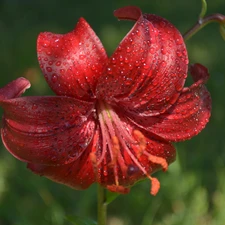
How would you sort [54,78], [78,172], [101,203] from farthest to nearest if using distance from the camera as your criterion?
1. [101,203]
2. [78,172]
3. [54,78]

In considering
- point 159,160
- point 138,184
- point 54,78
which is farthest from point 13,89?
point 138,184

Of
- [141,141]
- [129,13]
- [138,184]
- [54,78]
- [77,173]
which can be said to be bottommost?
[138,184]

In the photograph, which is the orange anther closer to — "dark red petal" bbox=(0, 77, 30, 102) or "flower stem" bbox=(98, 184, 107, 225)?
"flower stem" bbox=(98, 184, 107, 225)

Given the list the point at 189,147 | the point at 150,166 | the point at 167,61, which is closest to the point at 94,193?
the point at 189,147

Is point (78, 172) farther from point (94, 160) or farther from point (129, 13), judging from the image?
point (129, 13)

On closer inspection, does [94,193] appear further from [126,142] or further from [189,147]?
[126,142]

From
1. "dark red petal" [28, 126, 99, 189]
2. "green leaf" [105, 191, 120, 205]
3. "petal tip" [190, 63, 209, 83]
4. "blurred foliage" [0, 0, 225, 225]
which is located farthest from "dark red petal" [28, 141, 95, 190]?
"blurred foliage" [0, 0, 225, 225]

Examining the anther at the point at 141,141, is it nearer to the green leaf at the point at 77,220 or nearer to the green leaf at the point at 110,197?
the green leaf at the point at 110,197
